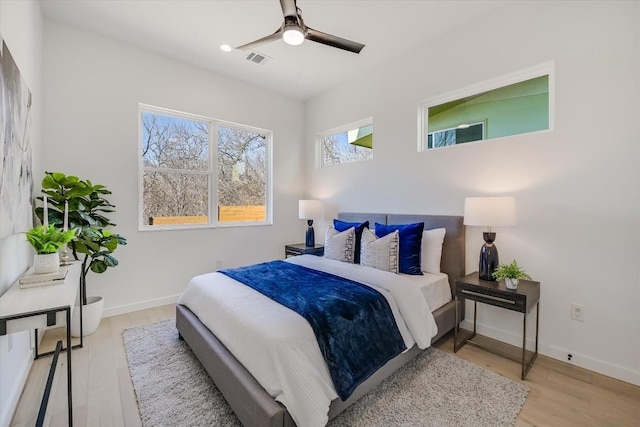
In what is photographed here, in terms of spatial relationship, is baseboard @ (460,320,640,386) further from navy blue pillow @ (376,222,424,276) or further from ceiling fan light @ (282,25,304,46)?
ceiling fan light @ (282,25,304,46)

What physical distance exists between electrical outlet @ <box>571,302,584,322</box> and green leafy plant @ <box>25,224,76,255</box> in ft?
12.4

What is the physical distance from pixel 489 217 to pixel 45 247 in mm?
3178

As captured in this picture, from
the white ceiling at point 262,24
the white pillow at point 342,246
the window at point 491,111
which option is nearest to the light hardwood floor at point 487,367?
the white pillow at point 342,246

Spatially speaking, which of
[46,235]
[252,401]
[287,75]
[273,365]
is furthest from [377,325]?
[287,75]

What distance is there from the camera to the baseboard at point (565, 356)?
200 centimetres

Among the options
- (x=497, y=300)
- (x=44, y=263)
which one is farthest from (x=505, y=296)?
(x=44, y=263)

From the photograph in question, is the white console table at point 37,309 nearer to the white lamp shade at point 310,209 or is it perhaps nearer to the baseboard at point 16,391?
the baseboard at point 16,391

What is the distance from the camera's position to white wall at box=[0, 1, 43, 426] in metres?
1.58

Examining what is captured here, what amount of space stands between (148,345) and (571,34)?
4411 mm

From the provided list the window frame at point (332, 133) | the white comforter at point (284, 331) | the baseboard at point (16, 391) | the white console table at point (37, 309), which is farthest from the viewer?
the window frame at point (332, 133)

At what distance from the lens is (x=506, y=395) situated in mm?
1842

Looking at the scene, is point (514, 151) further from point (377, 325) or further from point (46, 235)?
point (46, 235)

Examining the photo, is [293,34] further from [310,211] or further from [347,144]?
[310,211]

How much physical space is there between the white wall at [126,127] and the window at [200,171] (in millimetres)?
153
